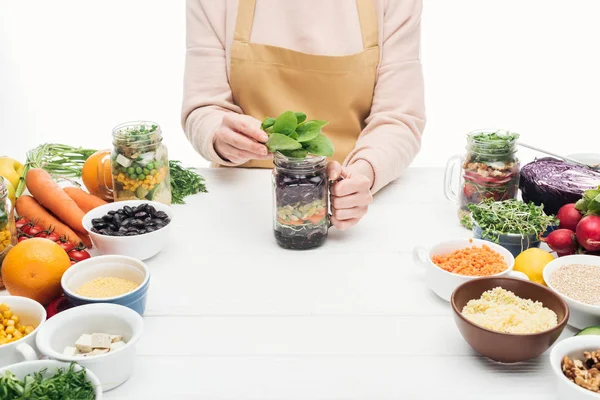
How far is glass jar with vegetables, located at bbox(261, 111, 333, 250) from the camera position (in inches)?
60.2

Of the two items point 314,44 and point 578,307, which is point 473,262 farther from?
point 314,44

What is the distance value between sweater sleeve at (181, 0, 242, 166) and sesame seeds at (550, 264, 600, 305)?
3.63 ft

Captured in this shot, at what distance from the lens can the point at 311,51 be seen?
6.93ft

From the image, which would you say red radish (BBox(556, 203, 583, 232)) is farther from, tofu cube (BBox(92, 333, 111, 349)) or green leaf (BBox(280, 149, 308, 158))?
tofu cube (BBox(92, 333, 111, 349))

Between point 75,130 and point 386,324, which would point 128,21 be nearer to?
point 75,130

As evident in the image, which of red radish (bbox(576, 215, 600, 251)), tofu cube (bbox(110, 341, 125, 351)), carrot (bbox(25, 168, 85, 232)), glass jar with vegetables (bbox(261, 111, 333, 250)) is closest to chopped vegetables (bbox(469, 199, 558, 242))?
red radish (bbox(576, 215, 600, 251))

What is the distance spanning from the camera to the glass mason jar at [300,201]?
157cm

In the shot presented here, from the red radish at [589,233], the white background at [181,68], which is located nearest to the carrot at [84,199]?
the red radish at [589,233]

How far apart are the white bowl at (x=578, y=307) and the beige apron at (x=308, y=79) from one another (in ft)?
3.01

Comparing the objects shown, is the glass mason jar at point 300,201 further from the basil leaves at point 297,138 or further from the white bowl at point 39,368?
the white bowl at point 39,368

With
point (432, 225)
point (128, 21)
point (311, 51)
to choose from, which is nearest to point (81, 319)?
point (432, 225)

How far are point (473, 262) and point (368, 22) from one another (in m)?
0.94

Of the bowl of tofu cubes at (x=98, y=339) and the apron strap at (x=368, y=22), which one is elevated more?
the apron strap at (x=368, y=22)

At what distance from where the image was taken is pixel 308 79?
2.13 m
